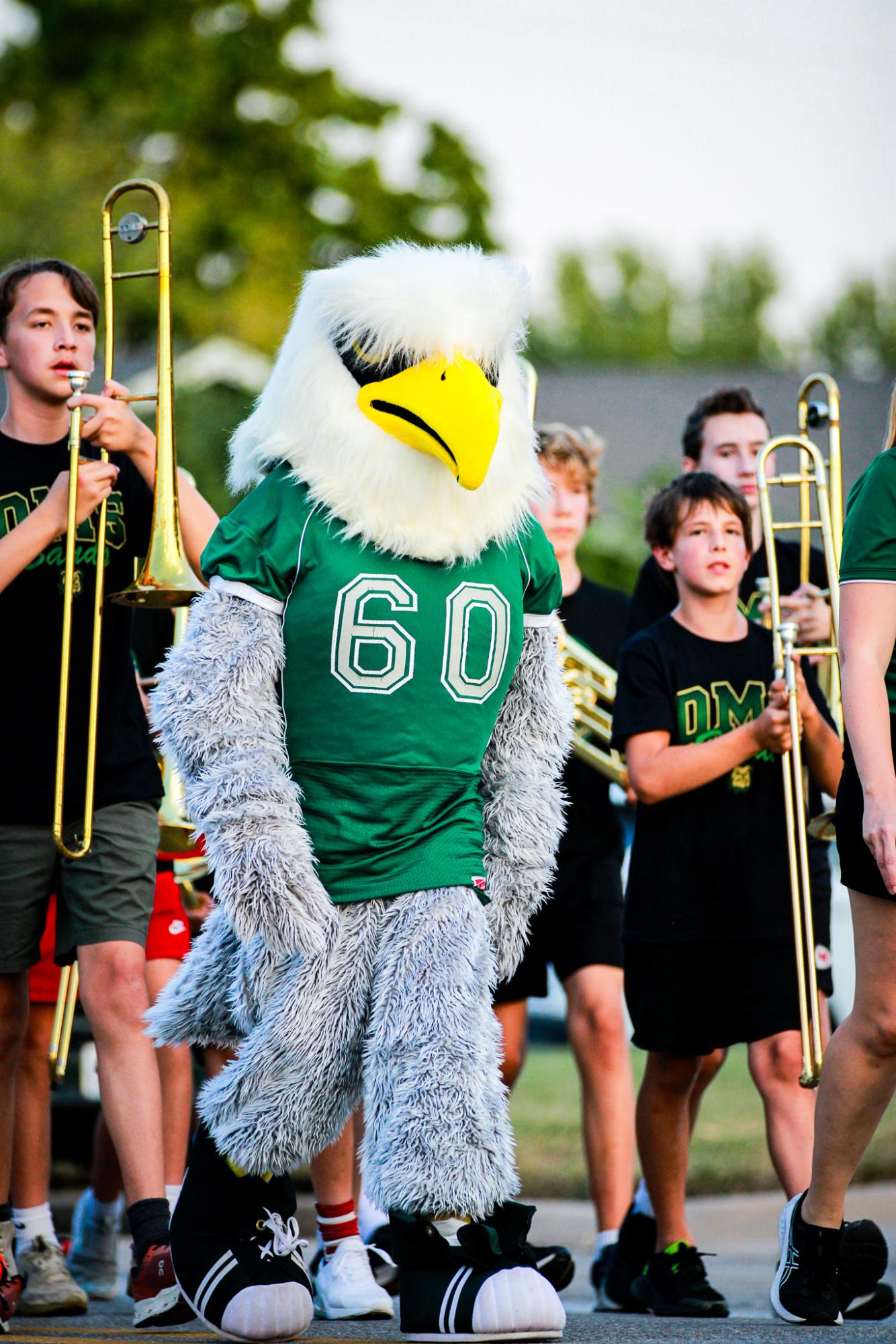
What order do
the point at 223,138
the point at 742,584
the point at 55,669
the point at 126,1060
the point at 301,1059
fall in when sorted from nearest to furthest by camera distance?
1. the point at 301,1059
2. the point at 126,1060
3. the point at 55,669
4. the point at 742,584
5. the point at 223,138

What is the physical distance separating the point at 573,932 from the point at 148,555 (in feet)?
6.28

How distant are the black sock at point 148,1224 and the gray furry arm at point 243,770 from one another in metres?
0.97

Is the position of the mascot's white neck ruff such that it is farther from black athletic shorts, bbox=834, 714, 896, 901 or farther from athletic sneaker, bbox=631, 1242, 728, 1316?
athletic sneaker, bbox=631, 1242, 728, 1316

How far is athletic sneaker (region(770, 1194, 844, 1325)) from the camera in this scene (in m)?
4.01

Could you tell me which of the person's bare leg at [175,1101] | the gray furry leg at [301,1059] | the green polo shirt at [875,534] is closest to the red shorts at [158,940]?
the person's bare leg at [175,1101]

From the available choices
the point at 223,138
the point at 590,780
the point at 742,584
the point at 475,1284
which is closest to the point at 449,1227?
the point at 475,1284

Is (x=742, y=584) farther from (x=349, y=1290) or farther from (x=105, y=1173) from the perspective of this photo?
(x=105, y=1173)

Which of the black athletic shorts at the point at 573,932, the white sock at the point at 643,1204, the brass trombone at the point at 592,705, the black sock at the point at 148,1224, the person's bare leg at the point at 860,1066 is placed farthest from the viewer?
the brass trombone at the point at 592,705

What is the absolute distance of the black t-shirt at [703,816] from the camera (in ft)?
16.3

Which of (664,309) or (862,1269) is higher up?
(664,309)

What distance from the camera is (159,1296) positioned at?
411cm

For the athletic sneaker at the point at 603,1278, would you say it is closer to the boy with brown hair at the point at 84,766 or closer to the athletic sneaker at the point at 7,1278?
the boy with brown hair at the point at 84,766

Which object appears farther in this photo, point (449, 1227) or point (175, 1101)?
point (175, 1101)

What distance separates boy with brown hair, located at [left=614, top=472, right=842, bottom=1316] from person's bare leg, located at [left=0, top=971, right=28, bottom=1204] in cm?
164
